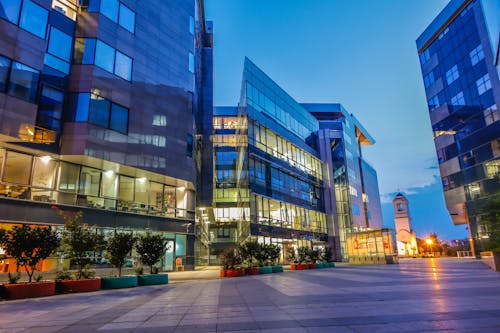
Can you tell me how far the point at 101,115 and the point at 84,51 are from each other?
538 centimetres

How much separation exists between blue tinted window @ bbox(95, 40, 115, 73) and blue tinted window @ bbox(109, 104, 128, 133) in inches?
126

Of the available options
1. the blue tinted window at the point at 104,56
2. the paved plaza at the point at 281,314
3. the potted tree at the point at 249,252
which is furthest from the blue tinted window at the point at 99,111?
the paved plaza at the point at 281,314

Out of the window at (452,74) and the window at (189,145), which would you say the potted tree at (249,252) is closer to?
the window at (189,145)

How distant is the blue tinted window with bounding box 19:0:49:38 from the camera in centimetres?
2194

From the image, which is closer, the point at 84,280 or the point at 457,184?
the point at 84,280

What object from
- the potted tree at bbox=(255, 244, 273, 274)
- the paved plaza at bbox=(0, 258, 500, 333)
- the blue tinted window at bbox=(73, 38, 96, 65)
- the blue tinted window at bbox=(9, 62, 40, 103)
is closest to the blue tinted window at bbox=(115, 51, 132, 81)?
the blue tinted window at bbox=(73, 38, 96, 65)

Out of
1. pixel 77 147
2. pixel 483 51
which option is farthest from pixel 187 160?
pixel 483 51

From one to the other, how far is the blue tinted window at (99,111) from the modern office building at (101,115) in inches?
3.2

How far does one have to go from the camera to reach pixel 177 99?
32.3 meters

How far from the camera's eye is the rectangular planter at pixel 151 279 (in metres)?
18.0

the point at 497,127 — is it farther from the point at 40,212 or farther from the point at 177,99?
the point at 40,212

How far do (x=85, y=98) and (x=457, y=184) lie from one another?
48.5m

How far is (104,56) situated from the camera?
1033 inches

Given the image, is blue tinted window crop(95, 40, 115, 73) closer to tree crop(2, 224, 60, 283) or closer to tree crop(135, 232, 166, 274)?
tree crop(135, 232, 166, 274)
